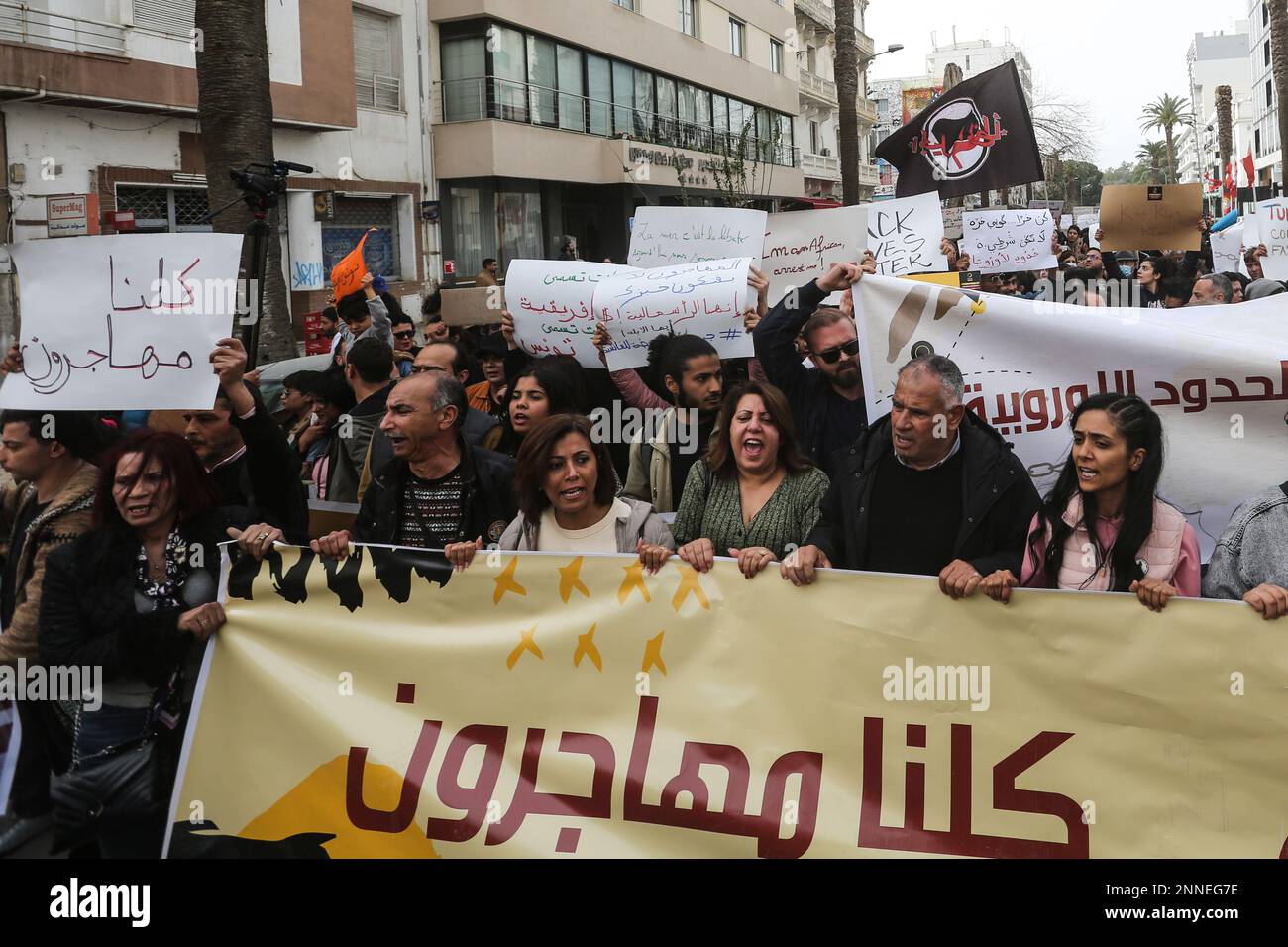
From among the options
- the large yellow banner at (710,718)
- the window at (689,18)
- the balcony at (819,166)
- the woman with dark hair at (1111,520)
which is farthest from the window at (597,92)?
the woman with dark hair at (1111,520)

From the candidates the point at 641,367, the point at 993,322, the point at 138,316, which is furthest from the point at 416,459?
the point at 993,322

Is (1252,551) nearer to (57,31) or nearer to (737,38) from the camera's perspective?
(57,31)

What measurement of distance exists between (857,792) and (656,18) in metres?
31.2

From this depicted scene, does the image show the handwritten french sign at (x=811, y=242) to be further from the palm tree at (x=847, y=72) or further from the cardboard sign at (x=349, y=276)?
the palm tree at (x=847, y=72)

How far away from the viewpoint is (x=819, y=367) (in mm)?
5176

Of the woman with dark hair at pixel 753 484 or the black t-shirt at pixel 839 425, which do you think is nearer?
the woman with dark hair at pixel 753 484

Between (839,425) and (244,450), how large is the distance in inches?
93.3

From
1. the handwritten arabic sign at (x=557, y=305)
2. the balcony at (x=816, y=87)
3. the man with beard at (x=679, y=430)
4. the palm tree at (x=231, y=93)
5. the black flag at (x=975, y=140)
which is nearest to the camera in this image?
the man with beard at (x=679, y=430)

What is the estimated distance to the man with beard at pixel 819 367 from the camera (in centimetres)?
509

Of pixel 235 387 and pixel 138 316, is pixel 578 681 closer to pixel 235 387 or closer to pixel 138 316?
pixel 235 387

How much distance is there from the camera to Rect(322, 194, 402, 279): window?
2100 centimetres

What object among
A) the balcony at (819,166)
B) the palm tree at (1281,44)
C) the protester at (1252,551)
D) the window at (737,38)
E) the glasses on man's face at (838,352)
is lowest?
the protester at (1252,551)

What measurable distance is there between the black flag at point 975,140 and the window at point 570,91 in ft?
67.6
